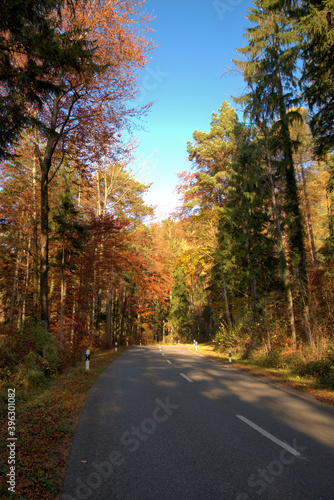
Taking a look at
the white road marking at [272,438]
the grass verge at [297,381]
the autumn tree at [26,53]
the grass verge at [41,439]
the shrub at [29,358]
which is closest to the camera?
the grass verge at [41,439]

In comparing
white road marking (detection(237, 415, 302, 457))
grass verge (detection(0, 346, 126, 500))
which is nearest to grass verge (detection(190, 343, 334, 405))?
white road marking (detection(237, 415, 302, 457))

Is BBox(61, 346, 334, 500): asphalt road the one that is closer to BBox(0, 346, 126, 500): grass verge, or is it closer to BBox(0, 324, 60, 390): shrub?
BBox(0, 346, 126, 500): grass verge

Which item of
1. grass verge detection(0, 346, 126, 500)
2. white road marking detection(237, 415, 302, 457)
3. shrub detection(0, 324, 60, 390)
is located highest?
shrub detection(0, 324, 60, 390)

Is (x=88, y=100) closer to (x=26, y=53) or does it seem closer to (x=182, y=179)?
(x=26, y=53)

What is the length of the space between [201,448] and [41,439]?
2553 mm

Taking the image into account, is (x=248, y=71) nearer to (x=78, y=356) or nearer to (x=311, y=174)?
(x=311, y=174)

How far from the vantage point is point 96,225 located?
18.0 meters

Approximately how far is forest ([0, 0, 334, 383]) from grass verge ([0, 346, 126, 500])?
1.91 metres

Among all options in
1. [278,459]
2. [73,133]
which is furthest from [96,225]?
[278,459]

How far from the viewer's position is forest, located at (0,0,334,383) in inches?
334

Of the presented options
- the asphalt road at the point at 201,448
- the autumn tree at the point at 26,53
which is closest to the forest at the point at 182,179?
the autumn tree at the point at 26,53

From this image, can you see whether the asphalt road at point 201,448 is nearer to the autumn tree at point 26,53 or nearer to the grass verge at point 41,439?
the grass verge at point 41,439

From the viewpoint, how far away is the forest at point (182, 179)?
8477 mm

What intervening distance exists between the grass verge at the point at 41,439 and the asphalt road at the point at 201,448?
0.62 ft
